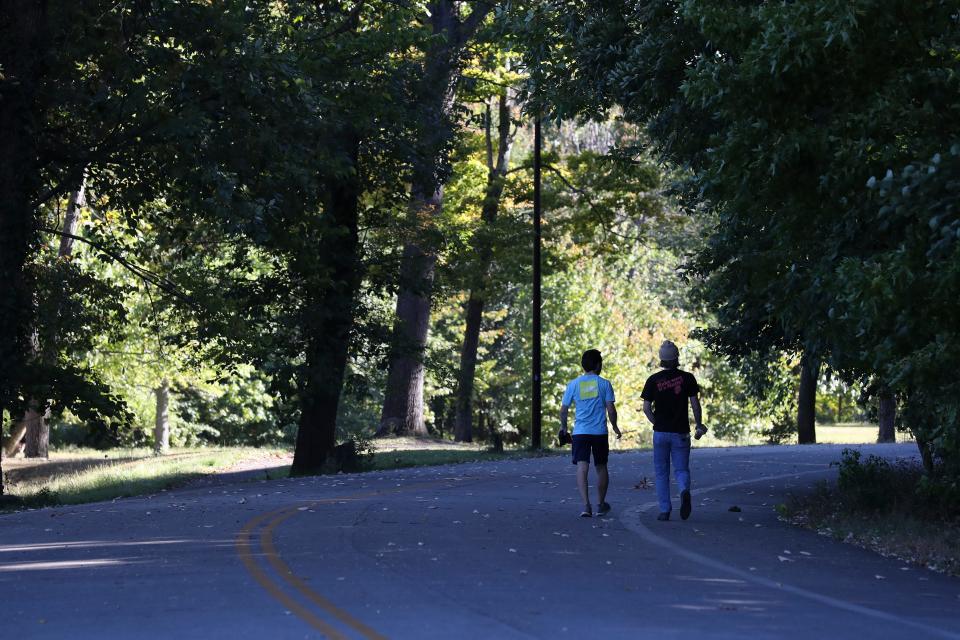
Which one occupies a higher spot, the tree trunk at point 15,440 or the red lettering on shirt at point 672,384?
the red lettering on shirt at point 672,384

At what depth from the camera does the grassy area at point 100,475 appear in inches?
977

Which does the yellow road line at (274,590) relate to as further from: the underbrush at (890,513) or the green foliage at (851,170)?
the underbrush at (890,513)

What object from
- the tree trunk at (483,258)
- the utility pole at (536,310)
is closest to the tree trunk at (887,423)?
the tree trunk at (483,258)

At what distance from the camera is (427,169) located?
28.0 metres

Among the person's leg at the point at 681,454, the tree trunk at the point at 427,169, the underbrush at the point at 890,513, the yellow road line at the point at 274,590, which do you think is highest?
the tree trunk at the point at 427,169

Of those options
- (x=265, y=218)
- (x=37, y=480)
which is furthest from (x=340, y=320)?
(x=37, y=480)

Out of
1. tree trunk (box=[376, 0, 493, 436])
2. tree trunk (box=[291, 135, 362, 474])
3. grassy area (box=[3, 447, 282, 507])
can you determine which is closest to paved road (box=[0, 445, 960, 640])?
grassy area (box=[3, 447, 282, 507])

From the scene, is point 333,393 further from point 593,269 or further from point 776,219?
point 593,269

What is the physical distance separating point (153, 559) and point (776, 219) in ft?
22.3

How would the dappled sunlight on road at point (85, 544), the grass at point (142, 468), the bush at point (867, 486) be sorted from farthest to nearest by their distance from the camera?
the grass at point (142, 468) < the bush at point (867, 486) < the dappled sunlight on road at point (85, 544)

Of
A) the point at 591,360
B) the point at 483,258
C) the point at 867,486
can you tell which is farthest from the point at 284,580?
the point at 483,258

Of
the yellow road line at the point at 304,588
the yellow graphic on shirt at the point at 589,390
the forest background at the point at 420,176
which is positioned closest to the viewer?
the yellow road line at the point at 304,588

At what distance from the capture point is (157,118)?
20.7 metres

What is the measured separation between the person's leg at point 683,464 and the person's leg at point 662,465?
0.09 meters
